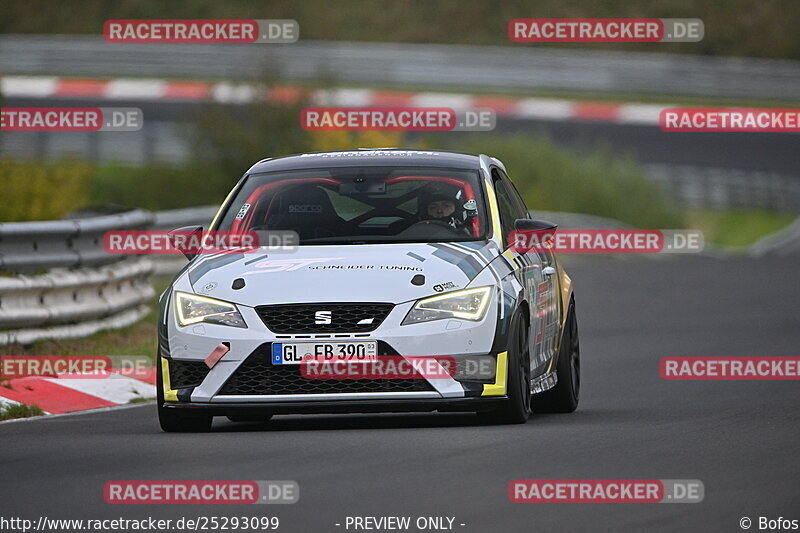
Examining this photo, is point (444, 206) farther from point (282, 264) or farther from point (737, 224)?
point (737, 224)

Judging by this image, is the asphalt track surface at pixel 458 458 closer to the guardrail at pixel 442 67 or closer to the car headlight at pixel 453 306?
the car headlight at pixel 453 306

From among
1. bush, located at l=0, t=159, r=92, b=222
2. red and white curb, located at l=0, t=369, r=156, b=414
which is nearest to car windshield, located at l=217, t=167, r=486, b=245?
red and white curb, located at l=0, t=369, r=156, b=414

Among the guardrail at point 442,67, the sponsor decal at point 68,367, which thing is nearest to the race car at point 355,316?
the sponsor decal at point 68,367

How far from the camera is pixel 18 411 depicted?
11.6m

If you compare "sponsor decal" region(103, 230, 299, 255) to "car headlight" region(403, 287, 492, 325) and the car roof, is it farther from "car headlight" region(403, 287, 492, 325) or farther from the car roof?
"car headlight" region(403, 287, 492, 325)

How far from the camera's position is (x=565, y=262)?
32062mm

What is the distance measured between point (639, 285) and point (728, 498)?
1839 centimetres

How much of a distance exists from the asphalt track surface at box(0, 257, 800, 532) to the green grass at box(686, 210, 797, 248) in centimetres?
2542

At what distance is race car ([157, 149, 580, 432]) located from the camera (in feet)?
32.2

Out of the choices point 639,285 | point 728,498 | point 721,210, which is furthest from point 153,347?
point 721,210

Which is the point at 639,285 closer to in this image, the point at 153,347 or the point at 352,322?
the point at 153,347

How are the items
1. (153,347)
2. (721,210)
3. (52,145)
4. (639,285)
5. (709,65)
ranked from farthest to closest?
(709,65) < (721,210) < (52,145) < (639,285) < (153,347)

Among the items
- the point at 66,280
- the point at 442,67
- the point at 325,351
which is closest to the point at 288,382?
the point at 325,351

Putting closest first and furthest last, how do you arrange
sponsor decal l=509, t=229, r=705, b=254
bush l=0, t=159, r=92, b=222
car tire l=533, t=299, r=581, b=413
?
car tire l=533, t=299, r=581, b=413 → bush l=0, t=159, r=92, b=222 → sponsor decal l=509, t=229, r=705, b=254
